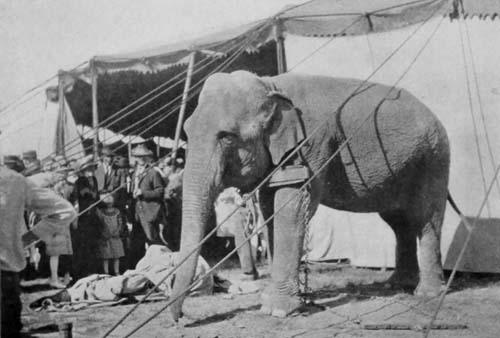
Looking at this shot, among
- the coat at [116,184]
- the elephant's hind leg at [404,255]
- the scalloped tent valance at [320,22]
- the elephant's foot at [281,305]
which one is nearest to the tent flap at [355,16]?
the scalloped tent valance at [320,22]

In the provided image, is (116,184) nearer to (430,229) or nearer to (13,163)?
(13,163)

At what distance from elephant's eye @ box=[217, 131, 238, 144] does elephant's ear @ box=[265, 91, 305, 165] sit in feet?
1.31

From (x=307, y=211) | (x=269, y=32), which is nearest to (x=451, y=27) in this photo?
(x=269, y=32)

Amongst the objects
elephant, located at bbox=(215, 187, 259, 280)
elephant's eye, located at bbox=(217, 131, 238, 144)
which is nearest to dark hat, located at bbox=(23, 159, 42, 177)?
elephant's eye, located at bbox=(217, 131, 238, 144)

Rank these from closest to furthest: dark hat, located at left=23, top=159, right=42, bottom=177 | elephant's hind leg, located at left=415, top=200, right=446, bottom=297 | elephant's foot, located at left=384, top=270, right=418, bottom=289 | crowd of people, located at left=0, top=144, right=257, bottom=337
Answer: dark hat, located at left=23, top=159, right=42, bottom=177 < elephant's hind leg, located at left=415, top=200, right=446, bottom=297 < elephant's foot, located at left=384, top=270, right=418, bottom=289 < crowd of people, located at left=0, top=144, right=257, bottom=337

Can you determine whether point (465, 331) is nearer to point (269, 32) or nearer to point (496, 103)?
point (496, 103)

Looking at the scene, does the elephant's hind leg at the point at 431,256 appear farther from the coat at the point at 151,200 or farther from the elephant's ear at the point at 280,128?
the coat at the point at 151,200

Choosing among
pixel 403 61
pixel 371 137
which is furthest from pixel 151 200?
Result: pixel 403 61

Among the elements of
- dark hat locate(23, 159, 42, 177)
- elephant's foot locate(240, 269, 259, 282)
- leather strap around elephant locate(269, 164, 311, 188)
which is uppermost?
dark hat locate(23, 159, 42, 177)

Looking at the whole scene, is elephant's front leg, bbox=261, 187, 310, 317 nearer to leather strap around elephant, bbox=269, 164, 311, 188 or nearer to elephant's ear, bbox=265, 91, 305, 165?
Result: leather strap around elephant, bbox=269, 164, 311, 188

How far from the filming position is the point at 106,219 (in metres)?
8.95

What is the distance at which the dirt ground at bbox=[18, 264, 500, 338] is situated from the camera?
5.55 meters

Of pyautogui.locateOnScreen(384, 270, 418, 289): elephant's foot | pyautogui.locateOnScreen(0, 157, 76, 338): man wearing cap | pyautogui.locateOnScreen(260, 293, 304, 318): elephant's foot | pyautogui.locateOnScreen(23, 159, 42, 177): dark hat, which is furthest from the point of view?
pyautogui.locateOnScreen(384, 270, 418, 289): elephant's foot

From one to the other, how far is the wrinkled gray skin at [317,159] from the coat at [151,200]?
3.05m
